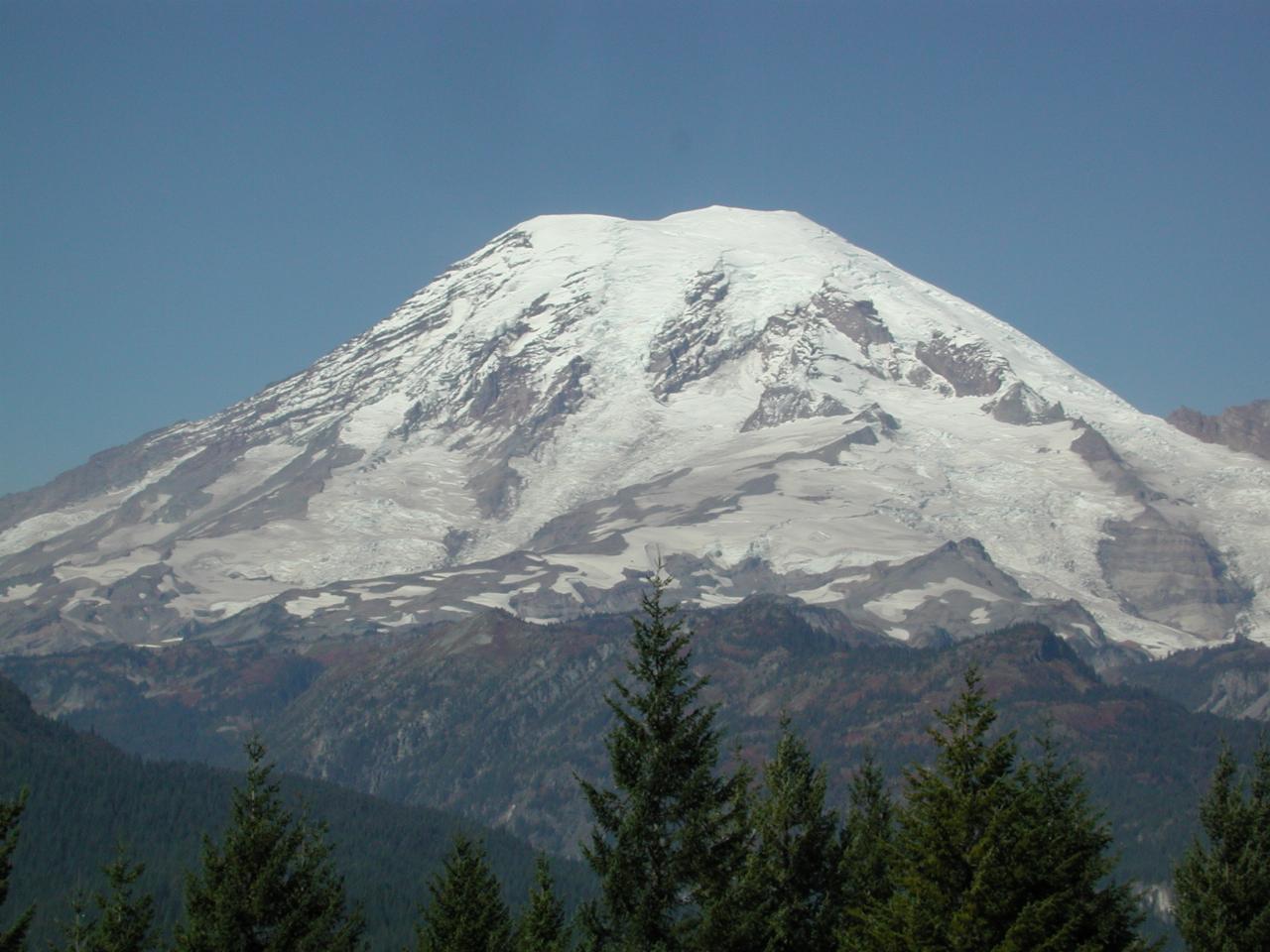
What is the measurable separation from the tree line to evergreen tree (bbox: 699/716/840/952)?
81 mm

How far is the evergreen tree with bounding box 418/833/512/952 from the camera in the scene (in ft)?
201

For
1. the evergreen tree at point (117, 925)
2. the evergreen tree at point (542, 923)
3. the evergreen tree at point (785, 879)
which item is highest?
the evergreen tree at point (785, 879)

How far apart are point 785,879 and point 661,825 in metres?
6.82

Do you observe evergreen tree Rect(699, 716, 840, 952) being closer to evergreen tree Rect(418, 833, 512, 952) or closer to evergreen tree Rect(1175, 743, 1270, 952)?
evergreen tree Rect(418, 833, 512, 952)

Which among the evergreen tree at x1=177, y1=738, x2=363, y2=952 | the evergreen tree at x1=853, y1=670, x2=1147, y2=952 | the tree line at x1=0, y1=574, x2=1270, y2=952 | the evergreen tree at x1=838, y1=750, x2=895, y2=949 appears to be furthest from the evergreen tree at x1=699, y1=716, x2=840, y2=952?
the evergreen tree at x1=177, y1=738, x2=363, y2=952

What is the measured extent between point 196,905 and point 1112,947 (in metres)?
26.9

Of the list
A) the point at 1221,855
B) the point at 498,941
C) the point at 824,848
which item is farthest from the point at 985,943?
the point at 1221,855

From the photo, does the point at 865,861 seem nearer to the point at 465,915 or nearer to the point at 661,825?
the point at 661,825

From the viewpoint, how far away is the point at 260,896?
55312 mm

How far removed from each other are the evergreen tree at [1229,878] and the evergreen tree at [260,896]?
28.4m

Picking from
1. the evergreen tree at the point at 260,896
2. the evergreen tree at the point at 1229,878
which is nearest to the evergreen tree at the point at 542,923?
the evergreen tree at the point at 260,896

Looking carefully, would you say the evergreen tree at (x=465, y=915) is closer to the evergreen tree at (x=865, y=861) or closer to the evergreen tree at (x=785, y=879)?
the evergreen tree at (x=785, y=879)

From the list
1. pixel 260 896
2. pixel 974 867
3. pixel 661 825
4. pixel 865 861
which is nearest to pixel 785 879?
pixel 865 861

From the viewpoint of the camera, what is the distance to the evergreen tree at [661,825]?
51.3 meters
